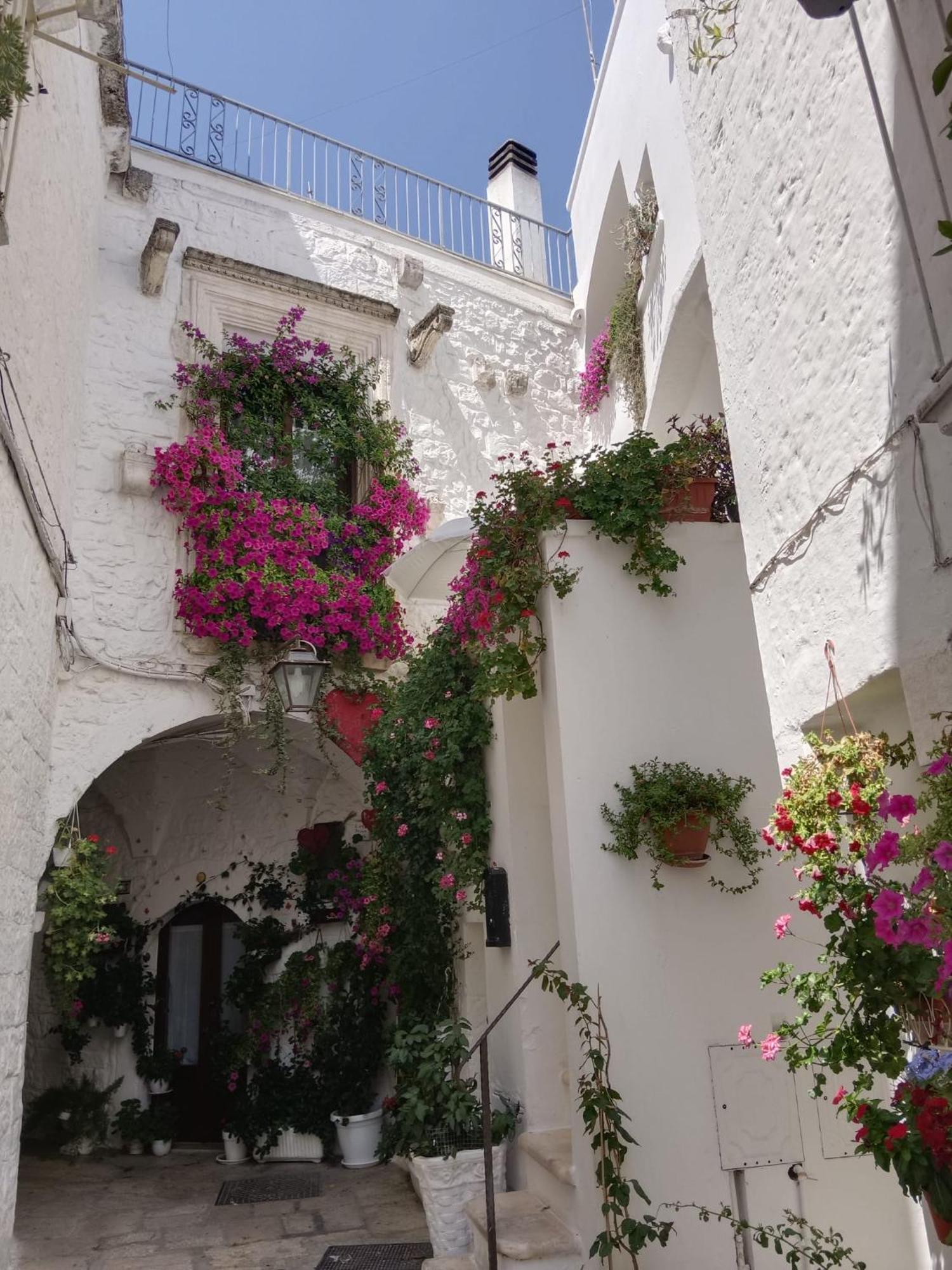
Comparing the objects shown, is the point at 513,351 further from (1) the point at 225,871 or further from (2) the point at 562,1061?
(2) the point at 562,1061

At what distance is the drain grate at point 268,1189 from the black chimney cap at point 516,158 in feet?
32.7

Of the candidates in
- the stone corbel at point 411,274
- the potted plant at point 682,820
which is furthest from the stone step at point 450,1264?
the stone corbel at point 411,274

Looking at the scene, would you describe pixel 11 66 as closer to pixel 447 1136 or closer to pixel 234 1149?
pixel 447 1136

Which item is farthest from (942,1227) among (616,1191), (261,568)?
(261,568)

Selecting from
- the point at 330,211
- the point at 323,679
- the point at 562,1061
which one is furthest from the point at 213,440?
the point at 562,1061

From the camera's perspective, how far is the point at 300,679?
641 cm


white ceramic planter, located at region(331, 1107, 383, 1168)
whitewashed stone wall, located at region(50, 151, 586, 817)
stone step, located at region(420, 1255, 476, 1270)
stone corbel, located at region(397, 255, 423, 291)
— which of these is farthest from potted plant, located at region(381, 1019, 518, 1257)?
stone corbel, located at region(397, 255, 423, 291)

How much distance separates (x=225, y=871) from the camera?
8500 millimetres

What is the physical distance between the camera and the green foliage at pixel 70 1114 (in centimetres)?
766

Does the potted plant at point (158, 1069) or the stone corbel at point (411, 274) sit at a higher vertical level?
the stone corbel at point (411, 274)

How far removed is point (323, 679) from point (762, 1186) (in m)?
4.19

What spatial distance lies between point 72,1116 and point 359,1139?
243 centimetres

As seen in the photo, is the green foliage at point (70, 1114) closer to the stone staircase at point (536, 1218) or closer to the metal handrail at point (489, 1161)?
the stone staircase at point (536, 1218)

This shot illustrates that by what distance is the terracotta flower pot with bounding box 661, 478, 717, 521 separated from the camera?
482 cm
